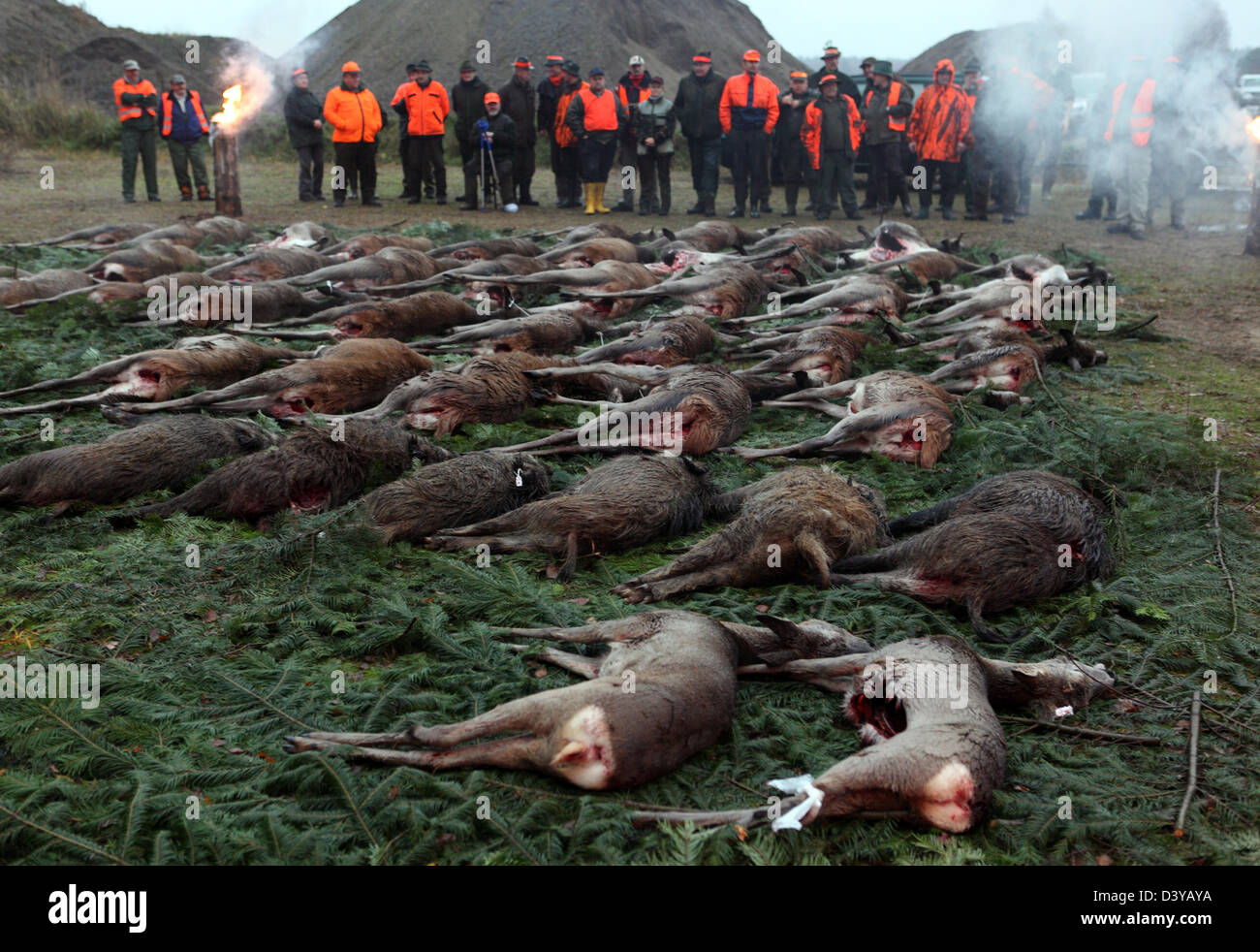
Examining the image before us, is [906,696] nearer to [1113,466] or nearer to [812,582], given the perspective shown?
[812,582]

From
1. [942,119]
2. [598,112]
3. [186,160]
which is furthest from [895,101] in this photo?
[186,160]

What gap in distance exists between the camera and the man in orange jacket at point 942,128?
1477cm

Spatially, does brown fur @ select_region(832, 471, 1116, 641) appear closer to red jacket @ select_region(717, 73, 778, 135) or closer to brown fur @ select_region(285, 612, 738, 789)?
brown fur @ select_region(285, 612, 738, 789)

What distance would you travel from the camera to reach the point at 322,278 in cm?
788

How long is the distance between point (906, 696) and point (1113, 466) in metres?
2.64

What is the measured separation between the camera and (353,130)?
1434 centimetres

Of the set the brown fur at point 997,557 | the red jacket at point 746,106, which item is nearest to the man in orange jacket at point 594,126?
the red jacket at point 746,106

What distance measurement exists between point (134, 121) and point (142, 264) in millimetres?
7040

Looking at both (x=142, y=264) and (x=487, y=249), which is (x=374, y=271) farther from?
(x=142, y=264)

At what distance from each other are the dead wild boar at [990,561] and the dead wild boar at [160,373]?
380 centimetres

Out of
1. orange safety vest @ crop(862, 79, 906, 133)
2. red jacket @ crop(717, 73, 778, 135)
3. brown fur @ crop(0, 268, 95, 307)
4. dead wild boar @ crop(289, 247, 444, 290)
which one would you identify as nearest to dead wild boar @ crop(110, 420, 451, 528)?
dead wild boar @ crop(289, 247, 444, 290)

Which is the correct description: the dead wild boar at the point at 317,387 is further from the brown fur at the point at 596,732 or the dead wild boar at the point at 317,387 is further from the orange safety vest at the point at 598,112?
the orange safety vest at the point at 598,112

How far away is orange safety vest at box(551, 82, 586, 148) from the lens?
14.8m
